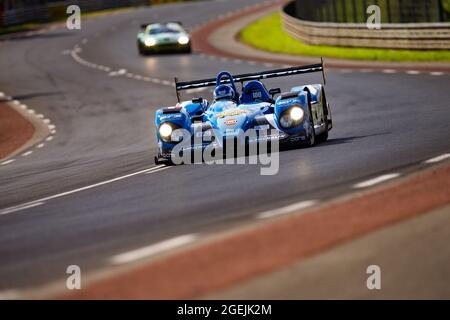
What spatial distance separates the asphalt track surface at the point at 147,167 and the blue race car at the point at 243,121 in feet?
1.08

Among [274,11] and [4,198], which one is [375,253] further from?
[274,11]

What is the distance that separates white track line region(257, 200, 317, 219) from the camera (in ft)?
33.4

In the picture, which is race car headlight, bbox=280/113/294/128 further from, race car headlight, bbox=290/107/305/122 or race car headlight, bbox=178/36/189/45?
race car headlight, bbox=178/36/189/45

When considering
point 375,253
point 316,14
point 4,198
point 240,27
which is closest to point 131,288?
point 375,253

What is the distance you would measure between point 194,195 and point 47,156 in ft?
37.2

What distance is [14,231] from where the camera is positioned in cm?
1180

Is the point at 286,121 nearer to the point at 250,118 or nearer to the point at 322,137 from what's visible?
the point at 250,118

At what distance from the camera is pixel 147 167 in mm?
17000

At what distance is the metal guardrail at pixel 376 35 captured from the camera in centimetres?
3445

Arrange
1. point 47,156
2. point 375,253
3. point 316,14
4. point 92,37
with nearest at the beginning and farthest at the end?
1. point 375,253
2. point 47,156
3. point 316,14
4. point 92,37

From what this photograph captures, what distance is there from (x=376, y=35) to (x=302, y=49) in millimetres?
4789

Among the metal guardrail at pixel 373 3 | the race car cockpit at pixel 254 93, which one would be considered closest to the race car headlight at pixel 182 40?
the metal guardrail at pixel 373 3

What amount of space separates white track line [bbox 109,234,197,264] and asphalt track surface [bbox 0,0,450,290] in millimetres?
162

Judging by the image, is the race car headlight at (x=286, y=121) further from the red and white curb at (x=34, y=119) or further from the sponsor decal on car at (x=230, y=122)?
the red and white curb at (x=34, y=119)
